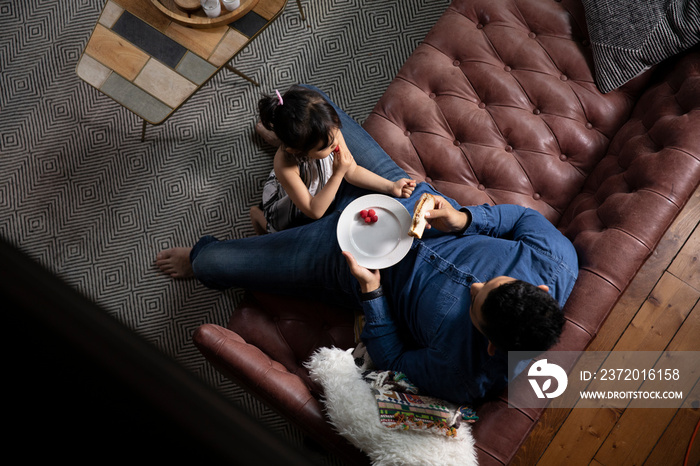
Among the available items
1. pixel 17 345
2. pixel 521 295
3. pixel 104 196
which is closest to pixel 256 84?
pixel 104 196

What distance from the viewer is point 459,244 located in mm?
1399

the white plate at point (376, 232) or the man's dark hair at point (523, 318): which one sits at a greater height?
the man's dark hair at point (523, 318)

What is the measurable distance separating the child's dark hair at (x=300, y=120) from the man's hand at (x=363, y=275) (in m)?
0.33

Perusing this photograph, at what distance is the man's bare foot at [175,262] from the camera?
1.92 meters

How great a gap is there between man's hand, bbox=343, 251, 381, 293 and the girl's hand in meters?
0.27

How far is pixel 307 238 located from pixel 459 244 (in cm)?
48

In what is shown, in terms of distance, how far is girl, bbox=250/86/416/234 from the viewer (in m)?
1.32

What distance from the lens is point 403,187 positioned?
1.47 m

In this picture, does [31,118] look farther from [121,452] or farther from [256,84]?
[121,452]

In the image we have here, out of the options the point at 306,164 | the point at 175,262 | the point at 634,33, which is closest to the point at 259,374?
the point at 306,164

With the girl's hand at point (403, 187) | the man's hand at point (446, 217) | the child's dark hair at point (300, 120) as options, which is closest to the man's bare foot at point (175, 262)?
the child's dark hair at point (300, 120)

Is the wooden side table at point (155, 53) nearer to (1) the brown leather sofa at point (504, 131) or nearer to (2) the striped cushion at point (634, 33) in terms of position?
(1) the brown leather sofa at point (504, 131)

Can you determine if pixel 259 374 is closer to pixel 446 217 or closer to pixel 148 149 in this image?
pixel 446 217

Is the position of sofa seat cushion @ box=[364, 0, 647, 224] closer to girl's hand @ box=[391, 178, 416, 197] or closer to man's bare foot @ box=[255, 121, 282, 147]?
girl's hand @ box=[391, 178, 416, 197]
